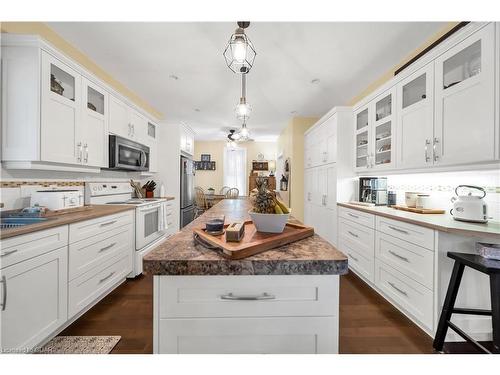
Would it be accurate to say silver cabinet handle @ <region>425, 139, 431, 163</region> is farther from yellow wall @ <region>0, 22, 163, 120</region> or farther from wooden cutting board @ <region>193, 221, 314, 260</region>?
yellow wall @ <region>0, 22, 163, 120</region>

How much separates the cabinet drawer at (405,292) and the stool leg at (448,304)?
0.42ft

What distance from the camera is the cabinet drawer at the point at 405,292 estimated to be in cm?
161

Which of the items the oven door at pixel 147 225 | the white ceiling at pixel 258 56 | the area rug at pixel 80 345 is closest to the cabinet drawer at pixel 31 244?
the area rug at pixel 80 345

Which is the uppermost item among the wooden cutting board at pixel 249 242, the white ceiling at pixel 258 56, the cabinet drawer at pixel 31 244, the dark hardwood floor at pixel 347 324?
the white ceiling at pixel 258 56

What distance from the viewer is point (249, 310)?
28.3 inches

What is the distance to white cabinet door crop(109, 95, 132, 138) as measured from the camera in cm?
266

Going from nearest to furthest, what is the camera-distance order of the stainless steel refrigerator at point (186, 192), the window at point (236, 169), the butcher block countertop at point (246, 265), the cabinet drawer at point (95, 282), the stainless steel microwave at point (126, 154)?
the butcher block countertop at point (246, 265) < the cabinet drawer at point (95, 282) < the stainless steel microwave at point (126, 154) < the stainless steel refrigerator at point (186, 192) < the window at point (236, 169)

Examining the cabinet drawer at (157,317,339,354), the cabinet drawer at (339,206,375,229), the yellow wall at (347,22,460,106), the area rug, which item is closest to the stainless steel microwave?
the area rug

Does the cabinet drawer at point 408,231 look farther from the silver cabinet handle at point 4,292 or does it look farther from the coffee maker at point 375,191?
the silver cabinet handle at point 4,292

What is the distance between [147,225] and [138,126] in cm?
154

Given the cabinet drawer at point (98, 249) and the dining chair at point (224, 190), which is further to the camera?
the dining chair at point (224, 190)

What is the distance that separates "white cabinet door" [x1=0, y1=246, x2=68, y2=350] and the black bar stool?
2640 mm

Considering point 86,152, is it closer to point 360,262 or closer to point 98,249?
point 98,249
